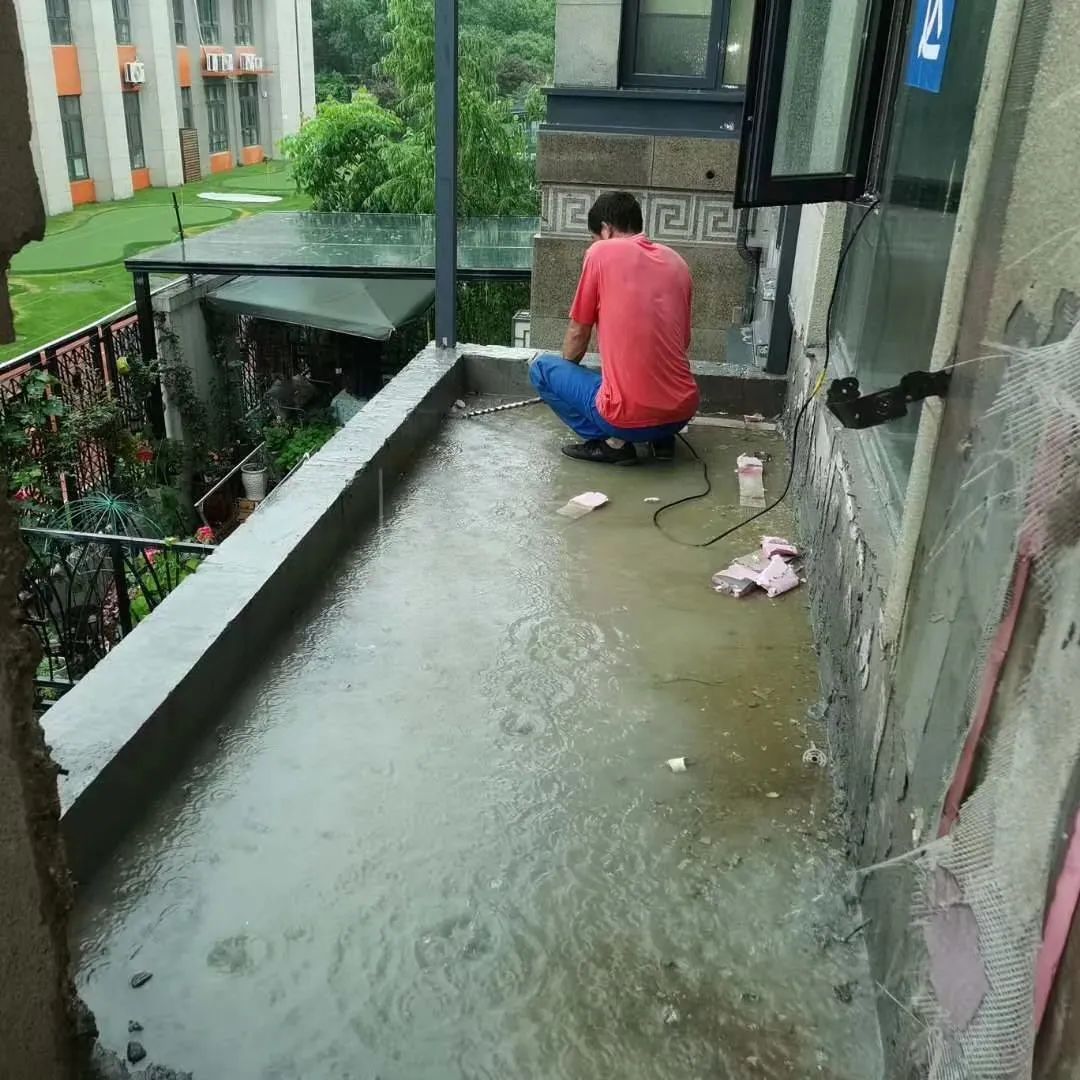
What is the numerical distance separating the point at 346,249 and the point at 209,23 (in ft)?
62.9

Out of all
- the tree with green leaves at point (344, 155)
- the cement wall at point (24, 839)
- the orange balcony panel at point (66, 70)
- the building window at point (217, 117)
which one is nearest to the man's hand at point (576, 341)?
the cement wall at point (24, 839)

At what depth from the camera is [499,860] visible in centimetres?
256

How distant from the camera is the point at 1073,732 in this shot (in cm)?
109

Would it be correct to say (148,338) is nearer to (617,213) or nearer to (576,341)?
(576,341)

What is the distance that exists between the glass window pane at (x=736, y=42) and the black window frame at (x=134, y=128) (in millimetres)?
20889

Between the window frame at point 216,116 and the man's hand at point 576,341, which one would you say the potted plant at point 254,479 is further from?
the window frame at point 216,116

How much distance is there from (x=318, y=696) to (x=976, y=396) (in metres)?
2.16

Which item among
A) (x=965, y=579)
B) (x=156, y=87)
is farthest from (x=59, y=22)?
(x=965, y=579)

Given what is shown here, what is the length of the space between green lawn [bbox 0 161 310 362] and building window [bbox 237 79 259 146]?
4.61 meters

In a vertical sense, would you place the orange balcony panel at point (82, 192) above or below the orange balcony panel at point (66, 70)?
below

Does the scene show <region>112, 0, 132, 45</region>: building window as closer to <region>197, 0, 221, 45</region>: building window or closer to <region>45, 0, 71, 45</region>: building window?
<region>45, 0, 71, 45</region>: building window

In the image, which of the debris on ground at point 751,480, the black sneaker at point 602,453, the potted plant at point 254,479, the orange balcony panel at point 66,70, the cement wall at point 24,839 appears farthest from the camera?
the orange balcony panel at point 66,70

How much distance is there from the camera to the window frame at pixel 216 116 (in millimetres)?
27484

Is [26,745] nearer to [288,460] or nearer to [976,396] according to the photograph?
[976,396]
